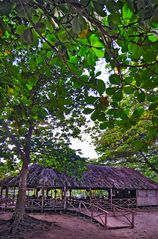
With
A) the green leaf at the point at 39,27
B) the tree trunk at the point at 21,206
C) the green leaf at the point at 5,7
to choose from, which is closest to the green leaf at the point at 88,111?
the green leaf at the point at 39,27

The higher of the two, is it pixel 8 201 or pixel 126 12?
pixel 126 12

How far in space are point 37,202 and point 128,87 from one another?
16986mm

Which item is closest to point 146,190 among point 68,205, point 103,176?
point 103,176

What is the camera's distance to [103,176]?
20.3 meters

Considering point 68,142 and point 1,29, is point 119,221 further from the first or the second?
point 1,29

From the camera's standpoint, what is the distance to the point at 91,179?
19219 millimetres

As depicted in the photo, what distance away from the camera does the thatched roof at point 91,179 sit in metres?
16.9

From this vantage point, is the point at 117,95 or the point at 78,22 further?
the point at 117,95

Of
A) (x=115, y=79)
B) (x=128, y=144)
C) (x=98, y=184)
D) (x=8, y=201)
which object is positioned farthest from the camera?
(x=98, y=184)

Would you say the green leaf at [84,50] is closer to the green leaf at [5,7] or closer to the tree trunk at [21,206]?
the green leaf at [5,7]

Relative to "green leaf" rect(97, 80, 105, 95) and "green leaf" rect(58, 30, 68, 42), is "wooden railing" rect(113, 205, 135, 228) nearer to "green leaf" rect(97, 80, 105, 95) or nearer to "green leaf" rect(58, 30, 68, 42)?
"green leaf" rect(97, 80, 105, 95)

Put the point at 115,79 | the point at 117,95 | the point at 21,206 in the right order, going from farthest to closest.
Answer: the point at 21,206 < the point at 117,95 < the point at 115,79

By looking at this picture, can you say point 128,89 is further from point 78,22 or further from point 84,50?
point 78,22

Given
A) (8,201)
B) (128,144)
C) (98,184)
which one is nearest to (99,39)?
(128,144)
